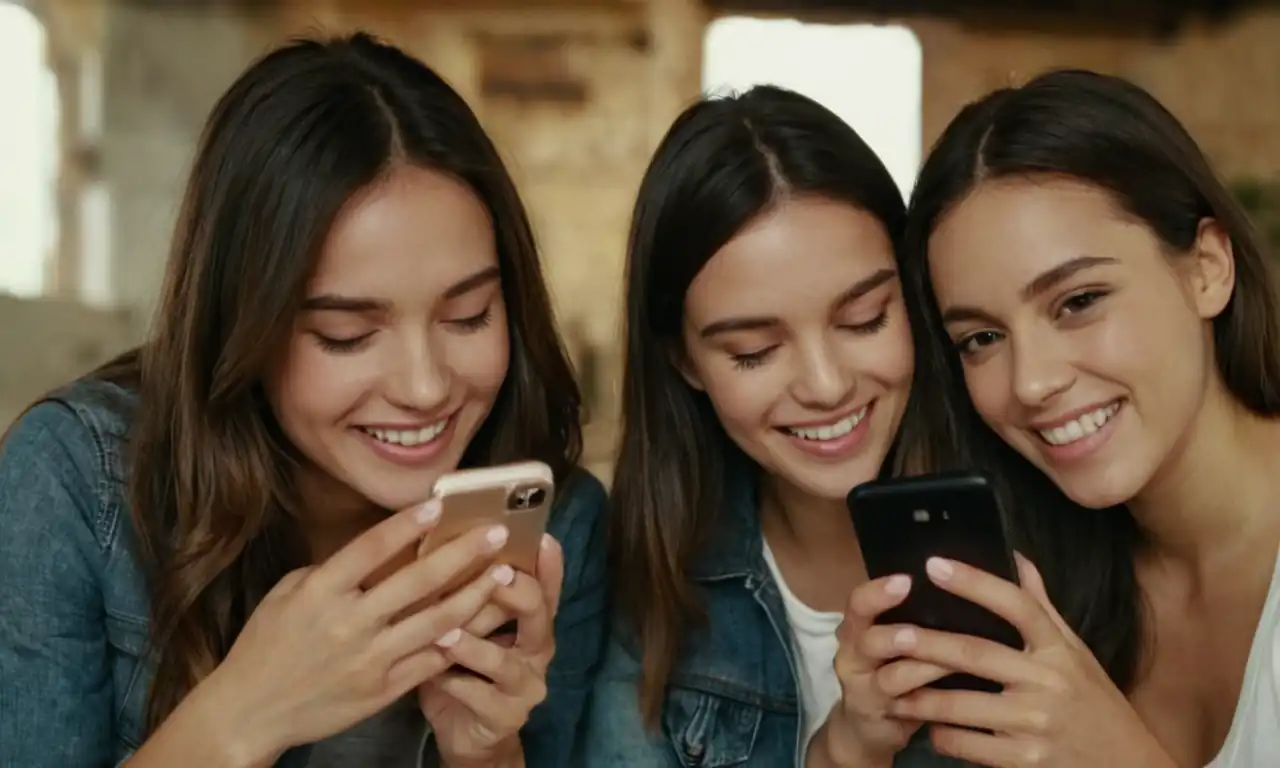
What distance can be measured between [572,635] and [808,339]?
345mm

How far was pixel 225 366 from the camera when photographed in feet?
2.78

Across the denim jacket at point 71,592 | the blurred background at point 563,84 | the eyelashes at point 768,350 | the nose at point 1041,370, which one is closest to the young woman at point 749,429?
the eyelashes at point 768,350

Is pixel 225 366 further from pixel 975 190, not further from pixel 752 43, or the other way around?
pixel 752 43

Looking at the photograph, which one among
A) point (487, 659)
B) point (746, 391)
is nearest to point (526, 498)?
point (487, 659)

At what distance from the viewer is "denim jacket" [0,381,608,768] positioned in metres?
0.85

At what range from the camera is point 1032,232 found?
838 mm

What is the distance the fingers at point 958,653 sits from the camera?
0.77 m

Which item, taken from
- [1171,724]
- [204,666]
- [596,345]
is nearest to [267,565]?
[204,666]

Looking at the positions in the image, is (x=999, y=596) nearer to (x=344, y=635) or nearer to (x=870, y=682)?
(x=870, y=682)

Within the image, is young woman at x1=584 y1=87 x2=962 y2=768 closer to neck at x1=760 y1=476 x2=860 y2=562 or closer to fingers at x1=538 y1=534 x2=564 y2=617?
neck at x1=760 y1=476 x2=860 y2=562

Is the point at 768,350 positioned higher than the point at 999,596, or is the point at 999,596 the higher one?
the point at 768,350

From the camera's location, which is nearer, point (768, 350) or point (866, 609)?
point (866, 609)

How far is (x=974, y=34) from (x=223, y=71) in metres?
1.27

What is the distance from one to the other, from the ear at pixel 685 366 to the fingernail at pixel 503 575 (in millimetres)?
284
